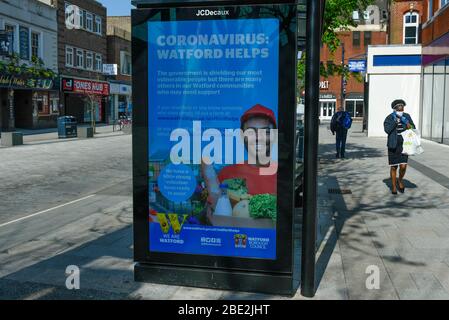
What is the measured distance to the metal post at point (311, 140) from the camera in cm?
427

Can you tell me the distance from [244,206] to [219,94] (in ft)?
3.41

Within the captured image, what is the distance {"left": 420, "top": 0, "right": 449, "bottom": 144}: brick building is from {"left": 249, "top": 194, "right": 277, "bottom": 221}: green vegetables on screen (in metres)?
19.3

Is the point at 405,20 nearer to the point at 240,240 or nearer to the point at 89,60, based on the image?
the point at 89,60

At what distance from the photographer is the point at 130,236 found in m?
6.80

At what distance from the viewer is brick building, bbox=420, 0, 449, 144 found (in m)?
21.9

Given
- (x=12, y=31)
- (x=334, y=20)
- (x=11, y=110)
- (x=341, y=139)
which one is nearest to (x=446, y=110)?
(x=341, y=139)

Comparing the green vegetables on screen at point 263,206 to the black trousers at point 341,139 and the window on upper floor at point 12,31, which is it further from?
the window on upper floor at point 12,31

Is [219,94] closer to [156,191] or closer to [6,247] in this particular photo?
[156,191]

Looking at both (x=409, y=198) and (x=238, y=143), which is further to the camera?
(x=409, y=198)

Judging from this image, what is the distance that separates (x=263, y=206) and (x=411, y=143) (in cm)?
577

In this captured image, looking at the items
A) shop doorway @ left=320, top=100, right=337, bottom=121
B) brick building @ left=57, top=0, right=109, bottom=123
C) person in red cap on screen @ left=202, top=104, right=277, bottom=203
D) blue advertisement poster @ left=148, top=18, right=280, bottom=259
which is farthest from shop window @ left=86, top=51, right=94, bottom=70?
person in red cap on screen @ left=202, top=104, right=277, bottom=203

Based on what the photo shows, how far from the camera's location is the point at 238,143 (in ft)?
14.8

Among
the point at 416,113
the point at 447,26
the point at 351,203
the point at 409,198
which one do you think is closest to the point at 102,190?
the point at 351,203

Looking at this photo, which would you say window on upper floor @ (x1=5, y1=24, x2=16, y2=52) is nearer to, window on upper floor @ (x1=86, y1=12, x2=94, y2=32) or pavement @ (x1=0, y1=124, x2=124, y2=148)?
pavement @ (x1=0, y1=124, x2=124, y2=148)
